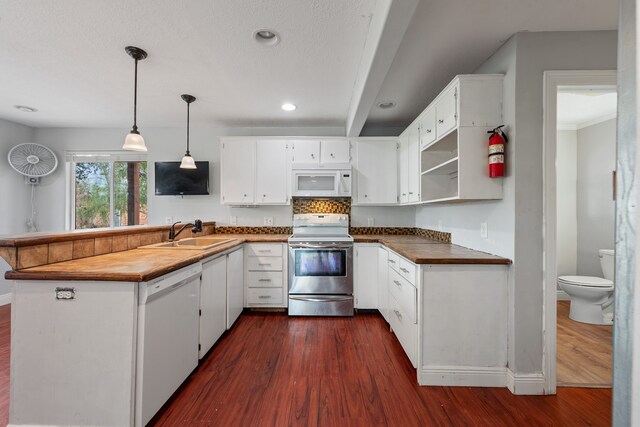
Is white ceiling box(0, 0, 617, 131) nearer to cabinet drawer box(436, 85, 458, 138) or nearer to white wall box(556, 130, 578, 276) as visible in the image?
cabinet drawer box(436, 85, 458, 138)

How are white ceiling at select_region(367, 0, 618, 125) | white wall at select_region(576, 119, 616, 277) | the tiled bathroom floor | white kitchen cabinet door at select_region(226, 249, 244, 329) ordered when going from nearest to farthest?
white ceiling at select_region(367, 0, 618, 125) < the tiled bathroom floor < white kitchen cabinet door at select_region(226, 249, 244, 329) < white wall at select_region(576, 119, 616, 277)

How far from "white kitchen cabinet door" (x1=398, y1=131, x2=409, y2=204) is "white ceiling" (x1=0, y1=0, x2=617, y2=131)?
38 centimetres

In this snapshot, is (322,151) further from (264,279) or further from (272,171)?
(264,279)

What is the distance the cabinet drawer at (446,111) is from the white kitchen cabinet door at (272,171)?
6.40 ft

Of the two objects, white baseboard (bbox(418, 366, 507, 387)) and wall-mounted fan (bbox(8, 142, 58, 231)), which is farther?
wall-mounted fan (bbox(8, 142, 58, 231))

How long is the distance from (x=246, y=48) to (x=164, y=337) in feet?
6.67

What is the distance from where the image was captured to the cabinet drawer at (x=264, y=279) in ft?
10.8

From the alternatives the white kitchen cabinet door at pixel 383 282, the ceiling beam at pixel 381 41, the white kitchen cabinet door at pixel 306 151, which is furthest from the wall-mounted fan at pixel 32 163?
the white kitchen cabinet door at pixel 383 282

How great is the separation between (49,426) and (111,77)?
2.62m

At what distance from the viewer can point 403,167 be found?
3.39 m

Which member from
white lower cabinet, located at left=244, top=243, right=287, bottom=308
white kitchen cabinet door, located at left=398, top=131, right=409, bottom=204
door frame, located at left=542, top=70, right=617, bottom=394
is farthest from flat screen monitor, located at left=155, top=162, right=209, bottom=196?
door frame, located at left=542, top=70, right=617, bottom=394

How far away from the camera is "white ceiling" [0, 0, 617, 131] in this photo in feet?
5.41

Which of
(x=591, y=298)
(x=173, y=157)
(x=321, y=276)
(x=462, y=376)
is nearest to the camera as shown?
(x=462, y=376)

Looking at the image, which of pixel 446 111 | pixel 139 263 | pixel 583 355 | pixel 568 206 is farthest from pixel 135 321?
pixel 568 206
